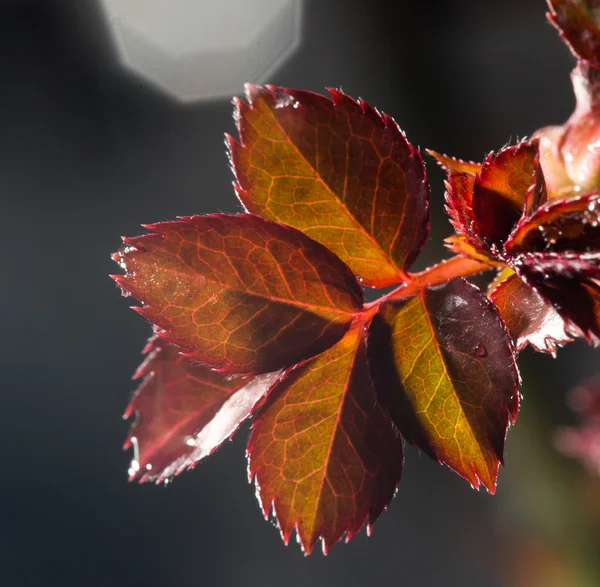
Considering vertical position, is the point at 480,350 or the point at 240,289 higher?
the point at 240,289

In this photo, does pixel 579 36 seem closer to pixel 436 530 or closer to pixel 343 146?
pixel 343 146

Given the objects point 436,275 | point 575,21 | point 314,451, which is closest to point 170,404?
point 314,451

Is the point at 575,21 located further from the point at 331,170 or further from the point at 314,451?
the point at 314,451

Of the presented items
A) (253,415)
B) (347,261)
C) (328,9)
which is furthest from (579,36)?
(328,9)

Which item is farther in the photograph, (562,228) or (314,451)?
(314,451)

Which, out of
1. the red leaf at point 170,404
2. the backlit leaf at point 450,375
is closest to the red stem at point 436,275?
the backlit leaf at point 450,375

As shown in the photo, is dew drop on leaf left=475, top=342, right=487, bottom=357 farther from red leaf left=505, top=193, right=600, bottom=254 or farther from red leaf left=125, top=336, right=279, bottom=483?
red leaf left=125, top=336, right=279, bottom=483
